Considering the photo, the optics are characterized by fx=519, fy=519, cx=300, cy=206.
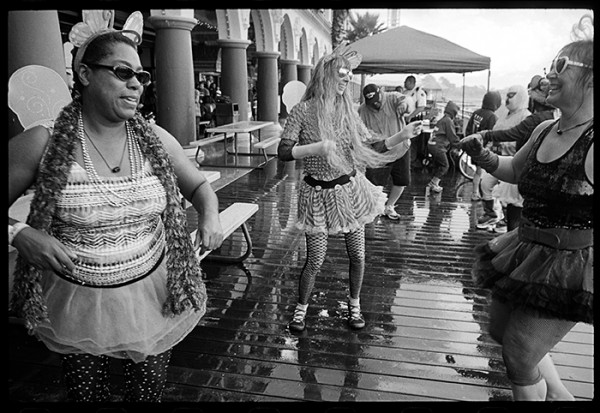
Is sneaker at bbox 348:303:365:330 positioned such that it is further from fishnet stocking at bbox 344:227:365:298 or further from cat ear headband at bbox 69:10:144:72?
cat ear headband at bbox 69:10:144:72

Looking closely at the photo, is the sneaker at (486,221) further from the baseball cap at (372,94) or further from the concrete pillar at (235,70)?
the concrete pillar at (235,70)

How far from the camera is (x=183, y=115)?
8.32 m

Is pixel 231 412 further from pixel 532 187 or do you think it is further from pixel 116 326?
pixel 532 187

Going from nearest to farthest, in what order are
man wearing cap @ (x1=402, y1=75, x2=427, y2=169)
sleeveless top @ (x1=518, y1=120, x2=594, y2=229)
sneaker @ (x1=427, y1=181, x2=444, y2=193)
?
sleeveless top @ (x1=518, y1=120, x2=594, y2=229) → sneaker @ (x1=427, y1=181, x2=444, y2=193) → man wearing cap @ (x1=402, y1=75, x2=427, y2=169)

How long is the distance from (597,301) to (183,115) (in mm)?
7500

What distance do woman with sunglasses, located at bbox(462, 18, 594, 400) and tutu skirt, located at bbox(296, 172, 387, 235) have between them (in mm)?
1085

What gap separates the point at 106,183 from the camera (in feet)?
5.07

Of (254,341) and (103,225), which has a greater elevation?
(103,225)

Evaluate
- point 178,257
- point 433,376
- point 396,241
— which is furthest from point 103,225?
point 396,241

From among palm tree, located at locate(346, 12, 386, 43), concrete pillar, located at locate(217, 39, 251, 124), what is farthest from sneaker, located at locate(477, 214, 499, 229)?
concrete pillar, located at locate(217, 39, 251, 124)

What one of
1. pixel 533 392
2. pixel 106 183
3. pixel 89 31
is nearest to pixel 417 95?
pixel 533 392

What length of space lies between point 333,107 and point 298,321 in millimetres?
1262

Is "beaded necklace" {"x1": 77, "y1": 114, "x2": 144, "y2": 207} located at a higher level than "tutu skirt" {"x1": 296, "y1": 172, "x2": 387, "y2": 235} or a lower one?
higher

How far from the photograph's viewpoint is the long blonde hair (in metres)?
2.80
